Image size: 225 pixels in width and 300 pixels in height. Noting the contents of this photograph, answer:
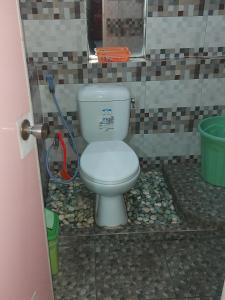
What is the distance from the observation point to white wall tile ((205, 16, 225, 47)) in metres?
2.05

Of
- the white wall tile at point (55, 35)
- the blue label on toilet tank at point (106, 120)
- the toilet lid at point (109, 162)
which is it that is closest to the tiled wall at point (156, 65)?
the white wall tile at point (55, 35)

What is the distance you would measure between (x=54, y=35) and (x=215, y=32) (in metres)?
1.08

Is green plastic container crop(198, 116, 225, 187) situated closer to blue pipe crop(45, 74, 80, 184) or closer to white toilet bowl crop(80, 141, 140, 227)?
white toilet bowl crop(80, 141, 140, 227)

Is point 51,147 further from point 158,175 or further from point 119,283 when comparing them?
point 119,283

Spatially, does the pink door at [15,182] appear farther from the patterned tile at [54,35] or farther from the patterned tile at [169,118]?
the patterned tile at [169,118]

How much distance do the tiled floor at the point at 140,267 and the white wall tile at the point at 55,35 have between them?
Result: 124 centimetres

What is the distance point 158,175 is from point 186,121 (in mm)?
476

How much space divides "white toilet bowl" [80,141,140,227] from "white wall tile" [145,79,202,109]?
17.9 inches

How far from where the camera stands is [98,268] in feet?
5.76

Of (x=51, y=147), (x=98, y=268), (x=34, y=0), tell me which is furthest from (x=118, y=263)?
(x=34, y=0)

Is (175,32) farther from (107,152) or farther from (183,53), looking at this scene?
(107,152)

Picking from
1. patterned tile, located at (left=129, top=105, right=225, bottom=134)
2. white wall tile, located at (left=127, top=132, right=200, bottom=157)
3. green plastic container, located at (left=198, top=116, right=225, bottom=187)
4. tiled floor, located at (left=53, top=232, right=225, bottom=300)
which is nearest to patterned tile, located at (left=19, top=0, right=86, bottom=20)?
patterned tile, located at (left=129, top=105, right=225, bottom=134)

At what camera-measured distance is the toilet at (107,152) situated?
174 cm

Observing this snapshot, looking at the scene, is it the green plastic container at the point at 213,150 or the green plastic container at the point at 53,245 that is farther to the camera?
the green plastic container at the point at 213,150
